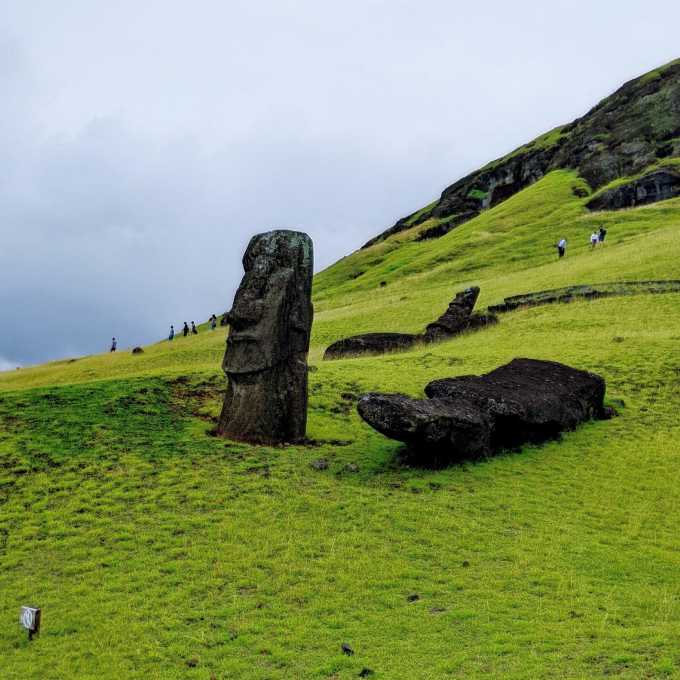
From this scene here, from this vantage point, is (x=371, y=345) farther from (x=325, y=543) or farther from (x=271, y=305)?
(x=325, y=543)

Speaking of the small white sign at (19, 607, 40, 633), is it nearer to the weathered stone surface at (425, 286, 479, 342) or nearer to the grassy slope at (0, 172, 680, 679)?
the grassy slope at (0, 172, 680, 679)

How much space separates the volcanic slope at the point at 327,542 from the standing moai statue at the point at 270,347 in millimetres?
1021

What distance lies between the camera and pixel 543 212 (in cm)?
10438

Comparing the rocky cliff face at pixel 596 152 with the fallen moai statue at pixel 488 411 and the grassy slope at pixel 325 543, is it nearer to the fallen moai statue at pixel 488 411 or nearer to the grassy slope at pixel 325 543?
the fallen moai statue at pixel 488 411

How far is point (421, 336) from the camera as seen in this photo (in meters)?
44.4

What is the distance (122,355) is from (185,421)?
34.6 meters

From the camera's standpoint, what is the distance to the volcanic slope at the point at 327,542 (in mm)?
12195

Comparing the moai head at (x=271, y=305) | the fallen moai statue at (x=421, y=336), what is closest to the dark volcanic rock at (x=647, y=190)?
the fallen moai statue at (x=421, y=336)

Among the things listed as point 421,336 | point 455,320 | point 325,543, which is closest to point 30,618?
point 325,543

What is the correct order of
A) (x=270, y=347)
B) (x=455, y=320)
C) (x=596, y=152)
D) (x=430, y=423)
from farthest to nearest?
(x=596, y=152) → (x=455, y=320) → (x=270, y=347) → (x=430, y=423)

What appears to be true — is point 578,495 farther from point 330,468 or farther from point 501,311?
point 501,311

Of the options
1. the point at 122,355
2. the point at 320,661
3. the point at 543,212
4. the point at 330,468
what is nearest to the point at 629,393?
the point at 330,468

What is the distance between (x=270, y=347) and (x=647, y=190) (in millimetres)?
83745

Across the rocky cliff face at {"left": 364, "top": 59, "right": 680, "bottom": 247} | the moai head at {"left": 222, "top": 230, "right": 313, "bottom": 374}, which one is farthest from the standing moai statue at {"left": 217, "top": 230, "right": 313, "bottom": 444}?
the rocky cliff face at {"left": 364, "top": 59, "right": 680, "bottom": 247}
